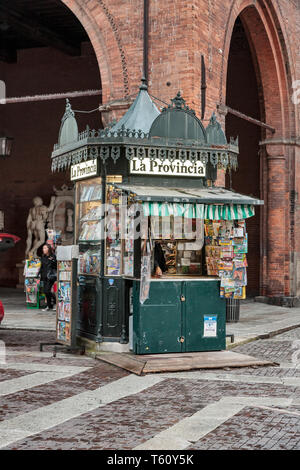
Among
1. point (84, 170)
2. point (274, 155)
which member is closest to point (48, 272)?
point (84, 170)

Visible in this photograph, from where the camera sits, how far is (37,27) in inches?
864

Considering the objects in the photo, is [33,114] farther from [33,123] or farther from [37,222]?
[37,222]

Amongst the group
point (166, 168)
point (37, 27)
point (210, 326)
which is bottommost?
point (210, 326)

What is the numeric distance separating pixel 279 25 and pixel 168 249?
11.2 metres

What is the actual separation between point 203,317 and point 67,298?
2061 mm

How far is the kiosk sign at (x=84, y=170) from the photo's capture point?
390 inches

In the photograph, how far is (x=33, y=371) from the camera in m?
8.39

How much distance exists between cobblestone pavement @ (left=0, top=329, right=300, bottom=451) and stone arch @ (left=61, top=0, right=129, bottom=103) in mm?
7721

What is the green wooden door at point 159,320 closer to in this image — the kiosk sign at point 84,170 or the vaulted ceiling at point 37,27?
the kiosk sign at point 84,170

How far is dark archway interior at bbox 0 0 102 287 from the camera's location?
2434cm

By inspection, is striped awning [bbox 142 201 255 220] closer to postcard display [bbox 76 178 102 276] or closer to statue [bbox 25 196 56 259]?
postcard display [bbox 76 178 102 276]

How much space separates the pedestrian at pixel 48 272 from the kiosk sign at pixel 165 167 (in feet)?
21.5

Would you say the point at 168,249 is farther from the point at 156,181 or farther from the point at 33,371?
the point at 33,371
